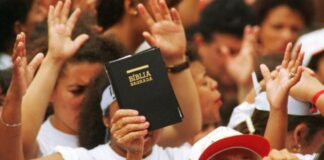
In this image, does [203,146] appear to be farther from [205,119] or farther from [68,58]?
[205,119]

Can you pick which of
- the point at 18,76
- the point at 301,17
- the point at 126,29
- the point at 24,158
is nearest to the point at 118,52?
the point at 126,29

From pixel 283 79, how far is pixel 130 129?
2.70ft

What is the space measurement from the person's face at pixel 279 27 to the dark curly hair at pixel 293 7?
0.02 meters

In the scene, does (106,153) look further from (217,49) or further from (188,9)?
(217,49)

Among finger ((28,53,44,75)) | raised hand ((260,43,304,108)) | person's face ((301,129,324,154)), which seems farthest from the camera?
person's face ((301,129,324,154))

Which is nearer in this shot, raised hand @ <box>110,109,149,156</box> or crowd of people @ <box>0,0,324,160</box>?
raised hand @ <box>110,109,149,156</box>

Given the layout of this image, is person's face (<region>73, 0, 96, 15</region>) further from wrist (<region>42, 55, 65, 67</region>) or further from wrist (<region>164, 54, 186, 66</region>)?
wrist (<region>42, 55, 65, 67</region>)

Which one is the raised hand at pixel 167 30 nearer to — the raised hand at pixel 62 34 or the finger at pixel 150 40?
the finger at pixel 150 40

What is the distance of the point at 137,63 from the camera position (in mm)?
5898

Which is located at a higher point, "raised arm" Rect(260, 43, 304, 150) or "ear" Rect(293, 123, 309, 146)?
"raised arm" Rect(260, 43, 304, 150)

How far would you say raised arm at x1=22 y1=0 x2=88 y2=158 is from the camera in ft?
21.1

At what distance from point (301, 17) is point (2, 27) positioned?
2935 millimetres

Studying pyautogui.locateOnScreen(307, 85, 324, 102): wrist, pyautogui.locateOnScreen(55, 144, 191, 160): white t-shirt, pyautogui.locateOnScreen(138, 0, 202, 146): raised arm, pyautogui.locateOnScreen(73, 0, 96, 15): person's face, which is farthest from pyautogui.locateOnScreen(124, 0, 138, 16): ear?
pyautogui.locateOnScreen(307, 85, 324, 102): wrist

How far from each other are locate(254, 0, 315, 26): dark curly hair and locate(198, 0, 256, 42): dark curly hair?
1.10ft
